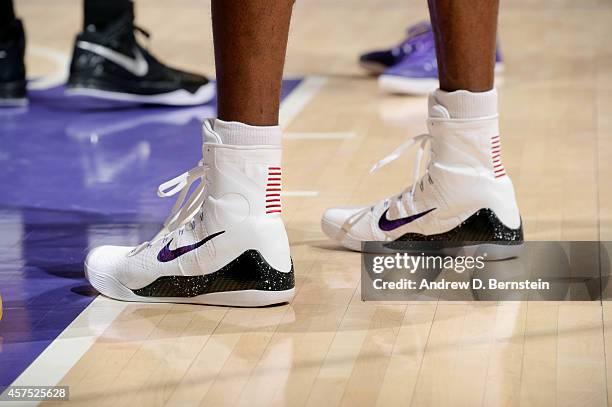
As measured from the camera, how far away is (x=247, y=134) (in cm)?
159

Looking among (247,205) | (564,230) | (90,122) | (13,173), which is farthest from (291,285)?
(90,122)

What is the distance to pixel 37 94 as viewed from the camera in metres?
3.42

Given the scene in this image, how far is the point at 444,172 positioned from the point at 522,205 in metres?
0.41

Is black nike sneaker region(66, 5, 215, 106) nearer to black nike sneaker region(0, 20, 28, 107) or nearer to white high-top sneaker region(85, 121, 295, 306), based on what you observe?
black nike sneaker region(0, 20, 28, 107)

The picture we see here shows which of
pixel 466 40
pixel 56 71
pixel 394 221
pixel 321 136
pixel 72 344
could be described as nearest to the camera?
pixel 72 344

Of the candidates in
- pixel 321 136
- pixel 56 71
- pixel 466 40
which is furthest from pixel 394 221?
pixel 56 71

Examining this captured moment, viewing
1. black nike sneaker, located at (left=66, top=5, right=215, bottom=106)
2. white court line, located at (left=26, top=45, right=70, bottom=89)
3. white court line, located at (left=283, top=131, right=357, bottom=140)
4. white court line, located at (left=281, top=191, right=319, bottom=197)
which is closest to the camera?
white court line, located at (left=281, top=191, right=319, bottom=197)

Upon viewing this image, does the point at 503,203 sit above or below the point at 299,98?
above

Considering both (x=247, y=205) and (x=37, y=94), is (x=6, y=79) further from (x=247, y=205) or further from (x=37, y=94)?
(x=247, y=205)

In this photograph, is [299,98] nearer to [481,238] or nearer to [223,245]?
[481,238]

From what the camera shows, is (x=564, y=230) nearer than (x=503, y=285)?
No

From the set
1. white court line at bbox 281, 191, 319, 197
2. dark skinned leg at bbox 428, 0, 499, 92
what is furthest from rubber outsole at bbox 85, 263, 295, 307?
white court line at bbox 281, 191, 319, 197

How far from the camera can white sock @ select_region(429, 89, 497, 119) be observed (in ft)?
5.83

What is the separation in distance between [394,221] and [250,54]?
1.42 ft
